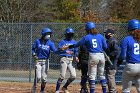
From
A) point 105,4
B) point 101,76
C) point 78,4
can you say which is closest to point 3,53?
point 101,76

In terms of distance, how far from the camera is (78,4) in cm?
3272

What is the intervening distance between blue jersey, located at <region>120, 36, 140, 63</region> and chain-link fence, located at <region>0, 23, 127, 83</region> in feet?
29.3

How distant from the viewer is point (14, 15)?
29844mm

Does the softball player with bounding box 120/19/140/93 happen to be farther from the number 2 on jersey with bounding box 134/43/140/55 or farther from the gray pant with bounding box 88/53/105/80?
the gray pant with bounding box 88/53/105/80

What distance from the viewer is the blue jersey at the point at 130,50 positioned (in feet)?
31.3

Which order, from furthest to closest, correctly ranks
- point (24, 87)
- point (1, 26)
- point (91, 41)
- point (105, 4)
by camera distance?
point (105, 4), point (1, 26), point (24, 87), point (91, 41)

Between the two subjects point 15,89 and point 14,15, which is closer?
point 15,89

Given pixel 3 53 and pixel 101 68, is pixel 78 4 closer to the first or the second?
pixel 3 53

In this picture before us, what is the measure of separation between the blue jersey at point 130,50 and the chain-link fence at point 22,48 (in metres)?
8.94

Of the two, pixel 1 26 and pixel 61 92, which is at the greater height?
pixel 1 26

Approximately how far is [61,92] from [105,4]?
2307 centimetres

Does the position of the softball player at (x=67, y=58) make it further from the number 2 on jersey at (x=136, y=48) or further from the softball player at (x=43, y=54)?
the number 2 on jersey at (x=136, y=48)

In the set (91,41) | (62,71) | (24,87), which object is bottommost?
(24,87)

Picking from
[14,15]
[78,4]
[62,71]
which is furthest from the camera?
[78,4]
